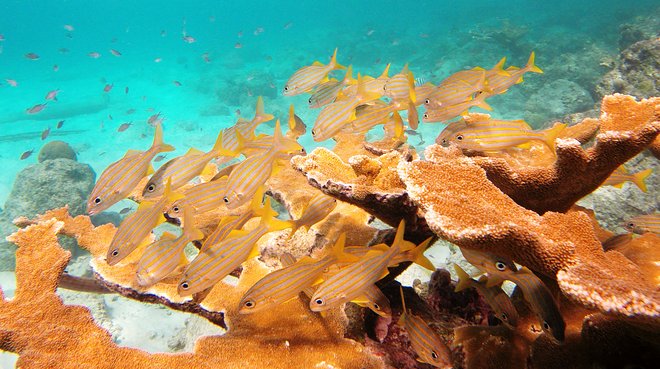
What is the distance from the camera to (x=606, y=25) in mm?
25812

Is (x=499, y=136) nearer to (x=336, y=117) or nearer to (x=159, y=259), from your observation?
(x=336, y=117)

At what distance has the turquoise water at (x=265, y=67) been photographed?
2052 centimetres

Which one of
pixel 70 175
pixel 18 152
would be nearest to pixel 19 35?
pixel 18 152

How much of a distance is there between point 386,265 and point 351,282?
23cm

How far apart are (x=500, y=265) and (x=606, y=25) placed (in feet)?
111

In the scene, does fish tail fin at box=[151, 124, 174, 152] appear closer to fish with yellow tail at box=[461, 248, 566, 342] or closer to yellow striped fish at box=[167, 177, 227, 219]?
yellow striped fish at box=[167, 177, 227, 219]

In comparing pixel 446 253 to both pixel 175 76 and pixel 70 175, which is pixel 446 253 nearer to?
pixel 70 175

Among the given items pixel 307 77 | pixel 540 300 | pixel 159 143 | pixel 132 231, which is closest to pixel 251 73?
pixel 307 77

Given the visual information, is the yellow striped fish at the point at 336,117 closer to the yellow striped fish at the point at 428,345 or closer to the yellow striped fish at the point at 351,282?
the yellow striped fish at the point at 351,282

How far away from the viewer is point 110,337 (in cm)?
222

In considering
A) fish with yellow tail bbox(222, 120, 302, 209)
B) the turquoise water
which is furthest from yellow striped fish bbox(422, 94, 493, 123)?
the turquoise water

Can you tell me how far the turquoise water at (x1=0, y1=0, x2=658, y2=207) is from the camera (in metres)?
20.5

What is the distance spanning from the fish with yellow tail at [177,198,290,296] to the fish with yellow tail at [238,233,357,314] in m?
0.22

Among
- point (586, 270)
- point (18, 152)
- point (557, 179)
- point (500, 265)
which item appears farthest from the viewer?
point (18, 152)
